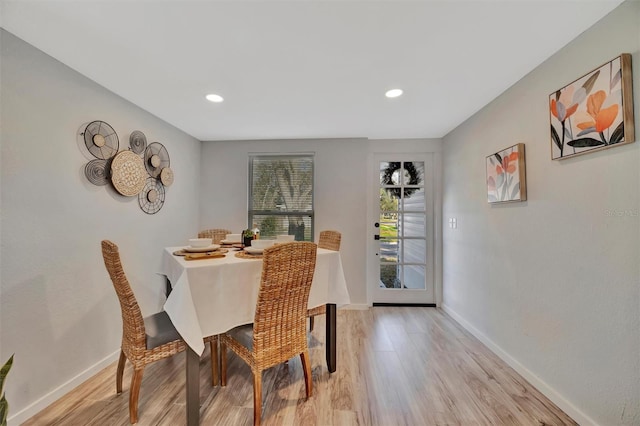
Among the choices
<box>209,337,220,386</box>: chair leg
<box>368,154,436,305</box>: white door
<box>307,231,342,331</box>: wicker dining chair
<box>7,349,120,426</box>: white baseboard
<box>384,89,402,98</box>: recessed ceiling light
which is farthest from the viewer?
<box>368,154,436,305</box>: white door

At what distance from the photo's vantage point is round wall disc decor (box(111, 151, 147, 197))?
2.12 metres

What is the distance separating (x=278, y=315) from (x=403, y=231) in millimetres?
→ 2449

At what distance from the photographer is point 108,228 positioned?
Result: 6.91 ft

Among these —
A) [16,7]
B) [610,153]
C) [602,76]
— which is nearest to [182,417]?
[16,7]

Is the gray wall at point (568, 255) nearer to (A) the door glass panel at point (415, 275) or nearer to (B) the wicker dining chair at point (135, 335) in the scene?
(A) the door glass panel at point (415, 275)

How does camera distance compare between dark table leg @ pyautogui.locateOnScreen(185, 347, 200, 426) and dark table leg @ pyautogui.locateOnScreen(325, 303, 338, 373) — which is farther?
dark table leg @ pyautogui.locateOnScreen(325, 303, 338, 373)

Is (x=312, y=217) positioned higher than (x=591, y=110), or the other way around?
(x=591, y=110)

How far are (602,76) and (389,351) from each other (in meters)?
2.37

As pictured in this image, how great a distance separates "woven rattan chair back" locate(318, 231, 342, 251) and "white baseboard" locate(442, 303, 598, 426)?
5.40 feet

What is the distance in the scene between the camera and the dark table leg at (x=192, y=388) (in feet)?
4.48

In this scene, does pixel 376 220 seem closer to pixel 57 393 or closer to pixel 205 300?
pixel 205 300

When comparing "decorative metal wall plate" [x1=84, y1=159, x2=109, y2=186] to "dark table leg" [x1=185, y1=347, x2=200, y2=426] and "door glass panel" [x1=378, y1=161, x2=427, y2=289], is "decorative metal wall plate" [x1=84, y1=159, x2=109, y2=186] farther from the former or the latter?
"door glass panel" [x1=378, y1=161, x2=427, y2=289]

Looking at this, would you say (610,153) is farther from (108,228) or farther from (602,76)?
(108,228)

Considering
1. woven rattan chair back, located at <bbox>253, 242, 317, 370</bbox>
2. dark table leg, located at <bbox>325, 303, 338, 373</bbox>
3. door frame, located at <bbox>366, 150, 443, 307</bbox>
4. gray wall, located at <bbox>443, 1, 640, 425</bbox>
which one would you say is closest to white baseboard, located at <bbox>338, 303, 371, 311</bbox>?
door frame, located at <bbox>366, 150, 443, 307</bbox>
